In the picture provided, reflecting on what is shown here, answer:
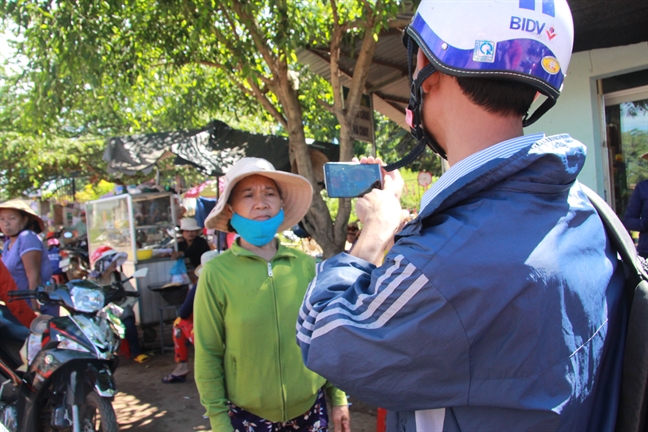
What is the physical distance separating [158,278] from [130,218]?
1042 mm

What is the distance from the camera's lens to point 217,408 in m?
2.01

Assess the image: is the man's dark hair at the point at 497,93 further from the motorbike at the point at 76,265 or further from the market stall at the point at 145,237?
the motorbike at the point at 76,265

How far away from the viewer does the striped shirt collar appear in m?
0.92

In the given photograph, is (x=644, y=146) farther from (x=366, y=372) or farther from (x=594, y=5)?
(x=366, y=372)

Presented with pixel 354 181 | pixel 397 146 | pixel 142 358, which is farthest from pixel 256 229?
pixel 397 146

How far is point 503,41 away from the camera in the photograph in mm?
942

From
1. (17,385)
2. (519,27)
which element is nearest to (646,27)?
(519,27)

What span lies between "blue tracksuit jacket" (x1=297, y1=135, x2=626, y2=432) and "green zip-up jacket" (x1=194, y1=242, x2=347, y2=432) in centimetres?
126

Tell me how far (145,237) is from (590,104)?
21.9ft

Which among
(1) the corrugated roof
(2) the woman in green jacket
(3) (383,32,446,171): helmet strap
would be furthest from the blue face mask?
(1) the corrugated roof

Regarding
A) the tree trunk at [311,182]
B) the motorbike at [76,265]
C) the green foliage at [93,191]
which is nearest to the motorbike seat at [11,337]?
the tree trunk at [311,182]

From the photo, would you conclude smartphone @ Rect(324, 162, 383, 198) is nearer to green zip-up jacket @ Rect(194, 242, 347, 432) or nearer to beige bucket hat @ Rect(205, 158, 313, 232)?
green zip-up jacket @ Rect(194, 242, 347, 432)

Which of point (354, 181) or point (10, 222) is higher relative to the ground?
point (10, 222)

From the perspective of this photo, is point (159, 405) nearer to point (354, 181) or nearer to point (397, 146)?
point (354, 181)
